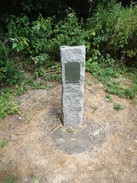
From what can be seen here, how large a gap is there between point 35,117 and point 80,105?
87 centimetres

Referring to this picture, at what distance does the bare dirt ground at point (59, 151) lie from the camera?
2291 millimetres

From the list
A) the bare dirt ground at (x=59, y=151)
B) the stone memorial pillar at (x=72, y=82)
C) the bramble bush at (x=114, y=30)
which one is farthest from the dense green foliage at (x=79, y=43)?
the stone memorial pillar at (x=72, y=82)

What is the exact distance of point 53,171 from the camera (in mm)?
2318

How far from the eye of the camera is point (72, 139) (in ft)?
8.95

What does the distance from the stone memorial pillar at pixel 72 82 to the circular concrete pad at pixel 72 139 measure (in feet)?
0.41

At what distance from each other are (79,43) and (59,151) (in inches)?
95.2

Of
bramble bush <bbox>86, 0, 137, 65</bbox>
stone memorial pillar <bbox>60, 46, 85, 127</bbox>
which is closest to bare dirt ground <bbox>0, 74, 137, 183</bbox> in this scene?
stone memorial pillar <bbox>60, 46, 85, 127</bbox>

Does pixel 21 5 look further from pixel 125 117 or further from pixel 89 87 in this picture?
pixel 125 117

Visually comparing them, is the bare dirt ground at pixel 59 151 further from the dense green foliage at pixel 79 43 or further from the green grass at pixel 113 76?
the dense green foliage at pixel 79 43

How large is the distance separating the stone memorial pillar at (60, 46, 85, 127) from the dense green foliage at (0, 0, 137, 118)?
1136mm

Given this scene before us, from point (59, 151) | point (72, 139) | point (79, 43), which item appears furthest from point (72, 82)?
point (79, 43)

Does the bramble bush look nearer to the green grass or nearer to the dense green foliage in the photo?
Answer: the dense green foliage

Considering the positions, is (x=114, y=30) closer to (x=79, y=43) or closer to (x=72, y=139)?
(x=79, y=43)

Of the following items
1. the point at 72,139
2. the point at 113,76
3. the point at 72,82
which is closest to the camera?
the point at 72,82
